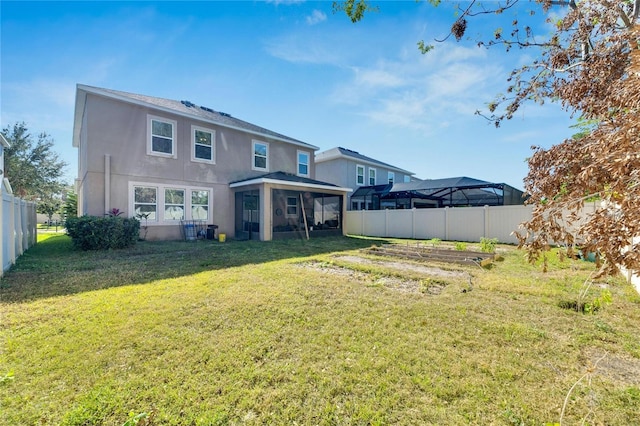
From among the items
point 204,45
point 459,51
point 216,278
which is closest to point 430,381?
point 216,278

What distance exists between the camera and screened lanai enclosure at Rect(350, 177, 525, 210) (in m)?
16.4

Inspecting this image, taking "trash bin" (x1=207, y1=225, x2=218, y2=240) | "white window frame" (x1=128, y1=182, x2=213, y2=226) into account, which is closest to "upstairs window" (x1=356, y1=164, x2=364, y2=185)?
"white window frame" (x1=128, y1=182, x2=213, y2=226)

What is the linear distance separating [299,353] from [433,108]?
10017mm

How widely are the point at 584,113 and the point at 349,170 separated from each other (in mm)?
18970

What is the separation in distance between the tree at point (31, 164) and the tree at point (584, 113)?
96.7 feet

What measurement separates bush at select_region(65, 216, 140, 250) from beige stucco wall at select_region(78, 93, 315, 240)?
2028 mm

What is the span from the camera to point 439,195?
19.9 metres

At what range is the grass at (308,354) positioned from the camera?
6.45ft

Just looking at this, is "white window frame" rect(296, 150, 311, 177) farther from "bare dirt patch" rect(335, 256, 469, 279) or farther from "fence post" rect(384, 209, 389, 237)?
"bare dirt patch" rect(335, 256, 469, 279)

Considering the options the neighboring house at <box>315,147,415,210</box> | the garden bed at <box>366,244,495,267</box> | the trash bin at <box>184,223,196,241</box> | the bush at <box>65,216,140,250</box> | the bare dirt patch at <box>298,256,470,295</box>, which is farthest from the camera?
the neighboring house at <box>315,147,415,210</box>

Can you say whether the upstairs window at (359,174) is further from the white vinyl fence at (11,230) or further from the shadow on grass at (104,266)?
the white vinyl fence at (11,230)

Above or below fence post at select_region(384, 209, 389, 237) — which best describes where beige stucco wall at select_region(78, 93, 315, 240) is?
above

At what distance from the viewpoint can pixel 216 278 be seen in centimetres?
536

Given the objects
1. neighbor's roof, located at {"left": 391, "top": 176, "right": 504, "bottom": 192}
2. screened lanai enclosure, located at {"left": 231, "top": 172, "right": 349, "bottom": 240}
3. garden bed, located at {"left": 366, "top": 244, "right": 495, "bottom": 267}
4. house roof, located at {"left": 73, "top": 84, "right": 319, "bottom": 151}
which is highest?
house roof, located at {"left": 73, "top": 84, "right": 319, "bottom": 151}
